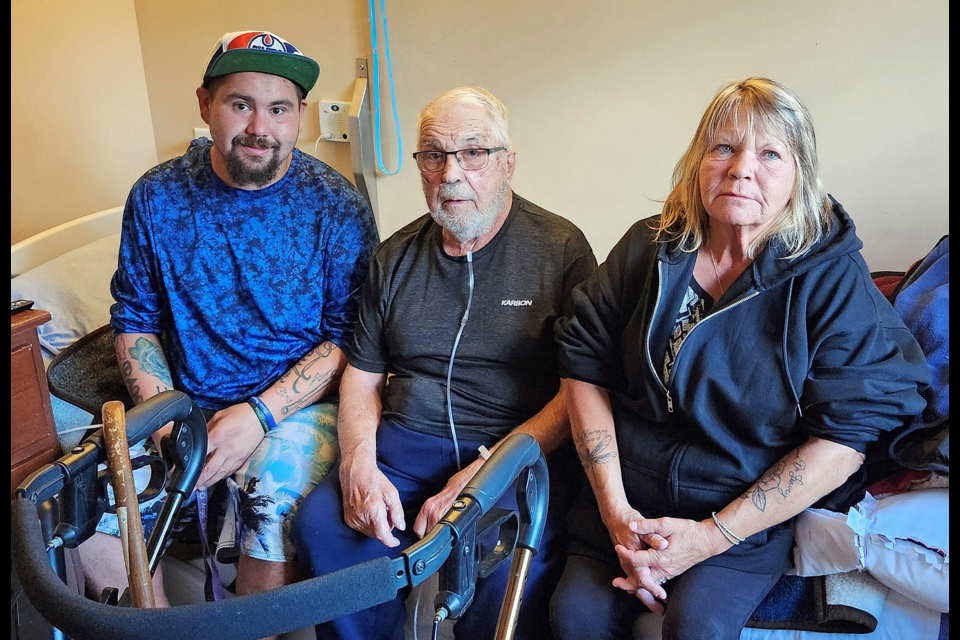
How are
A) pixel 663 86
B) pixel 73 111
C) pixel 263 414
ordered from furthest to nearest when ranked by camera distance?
pixel 73 111
pixel 663 86
pixel 263 414

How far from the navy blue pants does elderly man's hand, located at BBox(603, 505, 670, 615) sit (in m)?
0.18

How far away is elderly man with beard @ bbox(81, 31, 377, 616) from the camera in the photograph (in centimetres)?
181

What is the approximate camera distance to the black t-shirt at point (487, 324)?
5.40 feet

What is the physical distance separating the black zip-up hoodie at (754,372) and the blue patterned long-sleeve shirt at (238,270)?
28.9 inches

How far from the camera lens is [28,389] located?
1.72 m

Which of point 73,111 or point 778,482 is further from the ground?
point 73,111

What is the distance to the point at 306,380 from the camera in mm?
1847

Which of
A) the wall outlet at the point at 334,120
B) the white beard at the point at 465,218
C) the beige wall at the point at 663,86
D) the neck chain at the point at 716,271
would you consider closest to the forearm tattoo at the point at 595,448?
the neck chain at the point at 716,271

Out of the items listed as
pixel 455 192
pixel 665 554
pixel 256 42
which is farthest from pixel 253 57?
pixel 665 554

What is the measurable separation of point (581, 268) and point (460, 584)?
0.90 metres

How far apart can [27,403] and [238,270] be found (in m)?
0.54

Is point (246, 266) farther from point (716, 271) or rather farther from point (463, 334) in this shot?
point (716, 271)

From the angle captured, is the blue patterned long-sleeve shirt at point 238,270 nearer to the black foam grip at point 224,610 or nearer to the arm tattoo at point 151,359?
the arm tattoo at point 151,359

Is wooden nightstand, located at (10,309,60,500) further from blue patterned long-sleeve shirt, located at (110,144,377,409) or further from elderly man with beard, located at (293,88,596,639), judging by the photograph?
elderly man with beard, located at (293,88,596,639)
